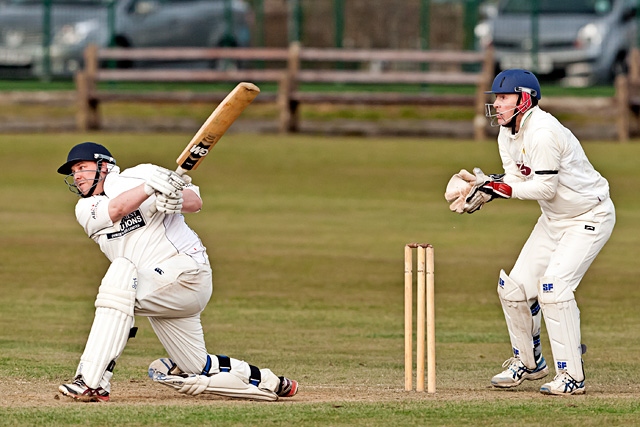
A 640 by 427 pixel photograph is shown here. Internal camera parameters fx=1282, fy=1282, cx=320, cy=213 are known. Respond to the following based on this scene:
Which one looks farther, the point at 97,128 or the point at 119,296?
the point at 97,128

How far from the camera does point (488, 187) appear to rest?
726cm

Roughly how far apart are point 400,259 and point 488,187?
7.08 metres

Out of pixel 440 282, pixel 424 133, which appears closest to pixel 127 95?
pixel 424 133

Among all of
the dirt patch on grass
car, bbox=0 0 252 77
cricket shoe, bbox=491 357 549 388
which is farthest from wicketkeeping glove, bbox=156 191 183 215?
car, bbox=0 0 252 77

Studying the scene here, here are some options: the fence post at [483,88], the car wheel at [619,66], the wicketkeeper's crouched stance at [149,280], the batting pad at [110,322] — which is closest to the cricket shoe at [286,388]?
the wicketkeeper's crouched stance at [149,280]

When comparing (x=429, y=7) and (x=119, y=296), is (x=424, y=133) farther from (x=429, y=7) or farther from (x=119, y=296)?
(x=119, y=296)

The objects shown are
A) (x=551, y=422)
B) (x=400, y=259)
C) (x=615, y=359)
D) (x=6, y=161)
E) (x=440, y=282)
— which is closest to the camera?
(x=551, y=422)

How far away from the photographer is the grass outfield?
22.0ft

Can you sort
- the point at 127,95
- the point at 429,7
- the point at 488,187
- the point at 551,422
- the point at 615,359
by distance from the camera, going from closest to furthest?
the point at 551,422
the point at 488,187
the point at 615,359
the point at 127,95
the point at 429,7

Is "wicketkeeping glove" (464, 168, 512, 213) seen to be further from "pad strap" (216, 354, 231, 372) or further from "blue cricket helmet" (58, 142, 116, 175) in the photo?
"blue cricket helmet" (58, 142, 116, 175)

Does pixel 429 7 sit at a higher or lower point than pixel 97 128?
higher

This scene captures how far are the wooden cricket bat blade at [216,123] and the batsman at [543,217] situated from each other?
1.38 meters

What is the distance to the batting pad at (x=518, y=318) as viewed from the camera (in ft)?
24.9

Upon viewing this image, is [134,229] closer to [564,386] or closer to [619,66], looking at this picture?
[564,386]
